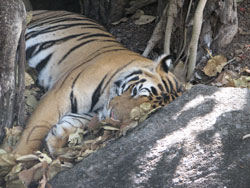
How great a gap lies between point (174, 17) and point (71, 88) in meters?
1.15

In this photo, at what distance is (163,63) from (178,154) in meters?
1.05

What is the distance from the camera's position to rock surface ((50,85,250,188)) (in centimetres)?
213

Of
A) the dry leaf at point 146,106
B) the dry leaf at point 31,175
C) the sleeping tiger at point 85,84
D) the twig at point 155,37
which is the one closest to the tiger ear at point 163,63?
the sleeping tiger at point 85,84

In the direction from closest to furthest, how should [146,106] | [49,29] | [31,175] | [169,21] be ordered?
[31,175] → [146,106] → [169,21] → [49,29]

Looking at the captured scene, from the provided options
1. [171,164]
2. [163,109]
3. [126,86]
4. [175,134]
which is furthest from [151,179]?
[126,86]

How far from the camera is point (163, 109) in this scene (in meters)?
2.65

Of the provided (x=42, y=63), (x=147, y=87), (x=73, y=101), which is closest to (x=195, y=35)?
(x=147, y=87)

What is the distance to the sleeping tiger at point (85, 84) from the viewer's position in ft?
9.61

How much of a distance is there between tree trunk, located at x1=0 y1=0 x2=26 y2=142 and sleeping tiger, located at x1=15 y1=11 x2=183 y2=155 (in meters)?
0.24

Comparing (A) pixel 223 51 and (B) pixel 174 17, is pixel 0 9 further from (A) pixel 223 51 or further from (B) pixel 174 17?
(A) pixel 223 51

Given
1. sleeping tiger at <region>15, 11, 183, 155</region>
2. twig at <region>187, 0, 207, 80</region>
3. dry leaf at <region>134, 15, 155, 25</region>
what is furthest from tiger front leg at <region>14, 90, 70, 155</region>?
dry leaf at <region>134, 15, 155, 25</region>

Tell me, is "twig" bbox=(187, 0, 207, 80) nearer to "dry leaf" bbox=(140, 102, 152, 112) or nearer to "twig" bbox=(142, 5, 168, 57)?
"twig" bbox=(142, 5, 168, 57)

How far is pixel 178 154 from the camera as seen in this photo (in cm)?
226

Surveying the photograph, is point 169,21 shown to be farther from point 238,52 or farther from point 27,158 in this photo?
point 27,158
